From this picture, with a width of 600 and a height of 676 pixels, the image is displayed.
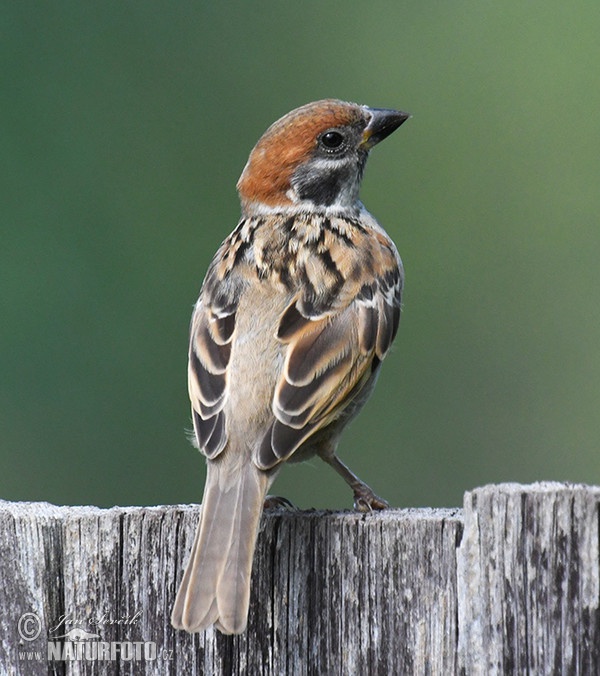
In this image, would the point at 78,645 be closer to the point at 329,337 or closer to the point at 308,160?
the point at 329,337

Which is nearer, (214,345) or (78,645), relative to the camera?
(78,645)

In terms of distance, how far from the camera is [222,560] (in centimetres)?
391

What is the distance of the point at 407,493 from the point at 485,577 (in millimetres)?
5534

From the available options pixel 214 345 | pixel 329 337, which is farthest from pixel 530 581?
pixel 214 345

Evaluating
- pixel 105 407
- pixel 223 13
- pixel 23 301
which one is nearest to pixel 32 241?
pixel 23 301

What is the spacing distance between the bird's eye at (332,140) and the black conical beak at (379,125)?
140 millimetres

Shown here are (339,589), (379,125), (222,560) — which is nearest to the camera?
(339,589)

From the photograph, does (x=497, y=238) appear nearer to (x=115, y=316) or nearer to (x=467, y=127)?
(x=467, y=127)

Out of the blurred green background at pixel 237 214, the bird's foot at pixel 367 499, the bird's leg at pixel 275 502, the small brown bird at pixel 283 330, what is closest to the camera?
the small brown bird at pixel 283 330

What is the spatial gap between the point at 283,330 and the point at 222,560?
137cm

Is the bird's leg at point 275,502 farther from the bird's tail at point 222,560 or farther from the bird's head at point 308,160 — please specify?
the bird's head at point 308,160

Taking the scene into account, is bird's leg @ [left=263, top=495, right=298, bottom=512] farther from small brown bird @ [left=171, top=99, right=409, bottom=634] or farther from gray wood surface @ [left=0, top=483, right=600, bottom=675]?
gray wood surface @ [left=0, top=483, right=600, bottom=675]

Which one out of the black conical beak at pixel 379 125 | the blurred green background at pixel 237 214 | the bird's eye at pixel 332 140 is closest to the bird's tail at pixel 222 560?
the bird's eye at pixel 332 140

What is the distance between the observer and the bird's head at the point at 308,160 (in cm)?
632
